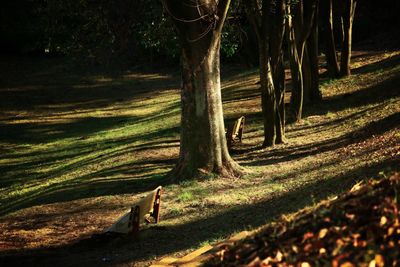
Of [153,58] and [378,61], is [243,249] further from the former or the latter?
[153,58]

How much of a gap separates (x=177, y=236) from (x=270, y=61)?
25.5 ft

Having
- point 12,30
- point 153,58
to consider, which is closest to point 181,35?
point 153,58

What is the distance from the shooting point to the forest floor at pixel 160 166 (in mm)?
10125

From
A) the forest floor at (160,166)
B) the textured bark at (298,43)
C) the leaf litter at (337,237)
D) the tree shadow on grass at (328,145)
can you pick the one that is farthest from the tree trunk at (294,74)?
the leaf litter at (337,237)

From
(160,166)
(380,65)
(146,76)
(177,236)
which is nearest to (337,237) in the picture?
(177,236)

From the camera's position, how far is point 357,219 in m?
A: 5.20

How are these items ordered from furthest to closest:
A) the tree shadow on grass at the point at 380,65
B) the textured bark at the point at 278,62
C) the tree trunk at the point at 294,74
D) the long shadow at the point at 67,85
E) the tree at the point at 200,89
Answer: the long shadow at the point at 67,85
the tree shadow on grass at the point at 380,65
the tree trunk at the point at 294,74
the textured bark at the point at 278,62
the tree at the point at 200,89

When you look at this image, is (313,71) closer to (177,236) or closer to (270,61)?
(270,61)

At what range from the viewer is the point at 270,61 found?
1664 cm

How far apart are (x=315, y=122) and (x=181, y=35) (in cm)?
750

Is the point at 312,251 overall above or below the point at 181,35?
below

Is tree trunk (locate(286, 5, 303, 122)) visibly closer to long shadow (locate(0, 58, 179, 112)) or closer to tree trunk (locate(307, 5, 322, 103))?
tree trunk (locate(307, 5, 322, 103))

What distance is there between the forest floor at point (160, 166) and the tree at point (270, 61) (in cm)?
58

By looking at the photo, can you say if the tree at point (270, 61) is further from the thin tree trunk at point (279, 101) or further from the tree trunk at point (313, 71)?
the tree trunk at point (313, 71)
